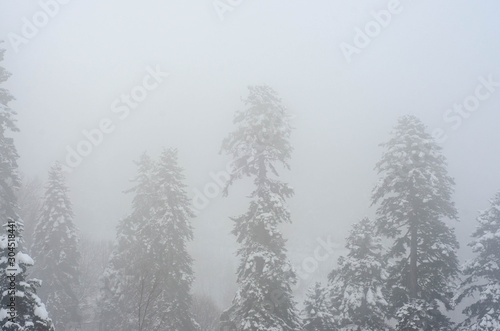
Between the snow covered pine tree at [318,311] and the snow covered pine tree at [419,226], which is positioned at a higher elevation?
the snow covered pine tree at [419,226]

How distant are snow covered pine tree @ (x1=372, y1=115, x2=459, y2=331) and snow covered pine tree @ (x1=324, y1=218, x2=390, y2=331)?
0.82m

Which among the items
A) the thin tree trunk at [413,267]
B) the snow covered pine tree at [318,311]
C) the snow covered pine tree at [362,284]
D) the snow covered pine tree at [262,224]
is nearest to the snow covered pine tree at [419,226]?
the thin tree trunk at [413,267]

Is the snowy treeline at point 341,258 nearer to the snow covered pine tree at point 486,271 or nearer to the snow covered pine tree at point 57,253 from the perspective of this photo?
the snow covered pine tree at point 486,271

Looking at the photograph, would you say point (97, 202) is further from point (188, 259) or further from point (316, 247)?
point (188, 259)

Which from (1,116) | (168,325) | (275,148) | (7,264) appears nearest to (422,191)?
(275,148)

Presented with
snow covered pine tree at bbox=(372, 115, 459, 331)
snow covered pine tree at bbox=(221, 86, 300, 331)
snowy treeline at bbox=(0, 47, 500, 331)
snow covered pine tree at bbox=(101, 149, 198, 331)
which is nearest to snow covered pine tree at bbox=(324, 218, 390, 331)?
snowy treeline at bbox=(0, 47, 500, 331)

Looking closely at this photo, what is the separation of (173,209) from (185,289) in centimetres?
530

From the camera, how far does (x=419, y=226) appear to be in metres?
18.3

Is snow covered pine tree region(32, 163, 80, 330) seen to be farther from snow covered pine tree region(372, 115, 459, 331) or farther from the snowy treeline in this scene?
snow covered pine tree region(372, 115, 459, 331)

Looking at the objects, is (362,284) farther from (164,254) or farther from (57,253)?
(57,253)

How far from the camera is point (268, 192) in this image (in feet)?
57.4

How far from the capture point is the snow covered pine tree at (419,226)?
57.2 feet

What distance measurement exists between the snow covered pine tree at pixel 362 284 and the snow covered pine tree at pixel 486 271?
455cm

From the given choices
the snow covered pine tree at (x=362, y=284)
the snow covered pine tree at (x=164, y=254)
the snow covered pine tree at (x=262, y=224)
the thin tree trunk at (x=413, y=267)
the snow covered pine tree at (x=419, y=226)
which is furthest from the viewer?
the snow covered pine tree at (x=164, y=254)
